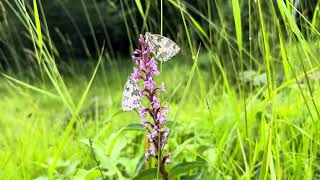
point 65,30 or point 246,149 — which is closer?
point 246,149

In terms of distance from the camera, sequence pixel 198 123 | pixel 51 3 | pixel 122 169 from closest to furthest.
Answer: pixel 122 169 → pixel 198 123 → pixel 51 3

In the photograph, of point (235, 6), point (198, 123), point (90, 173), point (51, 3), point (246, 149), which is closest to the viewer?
point (235, 6)

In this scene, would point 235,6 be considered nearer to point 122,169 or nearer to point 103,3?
point 122,169

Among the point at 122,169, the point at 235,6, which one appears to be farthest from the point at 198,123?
the point at 235,6

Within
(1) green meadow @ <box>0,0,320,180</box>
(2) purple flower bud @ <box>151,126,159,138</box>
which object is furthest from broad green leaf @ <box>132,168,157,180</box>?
(2) purple flower bud @ <box>151,126,159,138</box>

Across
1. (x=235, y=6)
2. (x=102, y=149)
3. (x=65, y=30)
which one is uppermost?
(x=235, y=6)

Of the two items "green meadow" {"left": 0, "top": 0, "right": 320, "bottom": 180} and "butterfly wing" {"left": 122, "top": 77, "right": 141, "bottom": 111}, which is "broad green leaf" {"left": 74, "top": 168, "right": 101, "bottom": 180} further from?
"butterfly wing" {"left": 122, "top": 77, "right": 141, "bottom": 111}

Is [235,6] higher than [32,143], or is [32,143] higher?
[235,6]
